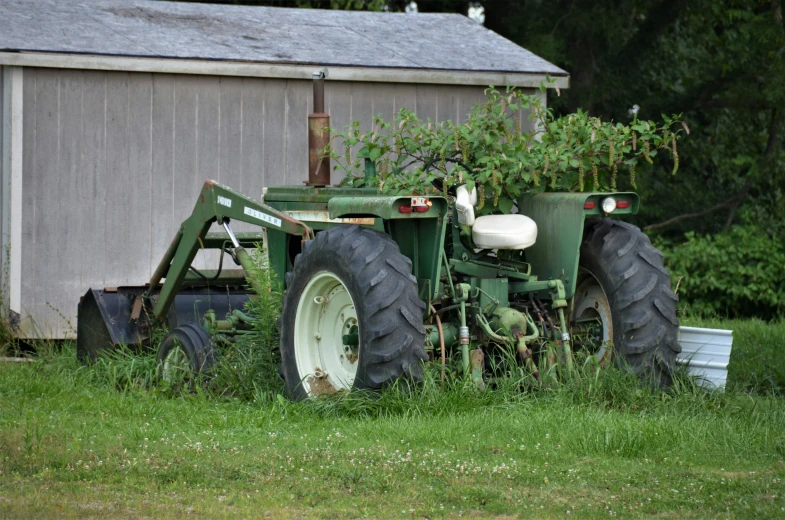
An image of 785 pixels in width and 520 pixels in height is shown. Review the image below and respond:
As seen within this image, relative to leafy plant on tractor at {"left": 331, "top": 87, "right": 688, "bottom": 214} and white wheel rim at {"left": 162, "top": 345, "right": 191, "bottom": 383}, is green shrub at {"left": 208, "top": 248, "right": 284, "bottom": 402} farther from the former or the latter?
leafy plant on tractor at {"left": 331, "top": 87, "right": 688, "bottom": 214}

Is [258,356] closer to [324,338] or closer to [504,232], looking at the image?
[324,338]

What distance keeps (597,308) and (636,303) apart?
16.0 inches

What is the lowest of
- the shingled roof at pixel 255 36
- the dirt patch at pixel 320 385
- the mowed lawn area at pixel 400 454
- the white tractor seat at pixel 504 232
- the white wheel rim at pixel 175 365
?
the mowed lawn area at pixel 400 454

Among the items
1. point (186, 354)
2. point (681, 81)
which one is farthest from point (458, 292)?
point (681, 81)

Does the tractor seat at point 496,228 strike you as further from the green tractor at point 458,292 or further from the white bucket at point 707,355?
the white bucket at point 707,355

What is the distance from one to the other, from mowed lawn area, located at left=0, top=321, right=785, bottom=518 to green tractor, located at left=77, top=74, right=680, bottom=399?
27 centimetres

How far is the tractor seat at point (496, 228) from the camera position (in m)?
6.57

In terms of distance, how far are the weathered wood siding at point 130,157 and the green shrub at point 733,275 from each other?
14.1 feet

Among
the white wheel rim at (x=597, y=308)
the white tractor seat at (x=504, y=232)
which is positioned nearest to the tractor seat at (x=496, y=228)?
the white tractor seat at (x=504, y=232)

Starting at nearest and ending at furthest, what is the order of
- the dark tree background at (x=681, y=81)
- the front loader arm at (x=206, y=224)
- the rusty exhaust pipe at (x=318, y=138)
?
the front loader arm at (x=206, y=224), the rusty exhaust pipe at (x=318, y=138), the dark tree background at (x=681, y=81)

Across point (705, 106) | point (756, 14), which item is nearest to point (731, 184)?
point (705, 106)

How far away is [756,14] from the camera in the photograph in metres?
14.0

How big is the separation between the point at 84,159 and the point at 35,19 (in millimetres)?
1396

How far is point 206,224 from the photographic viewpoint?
25.2ft
